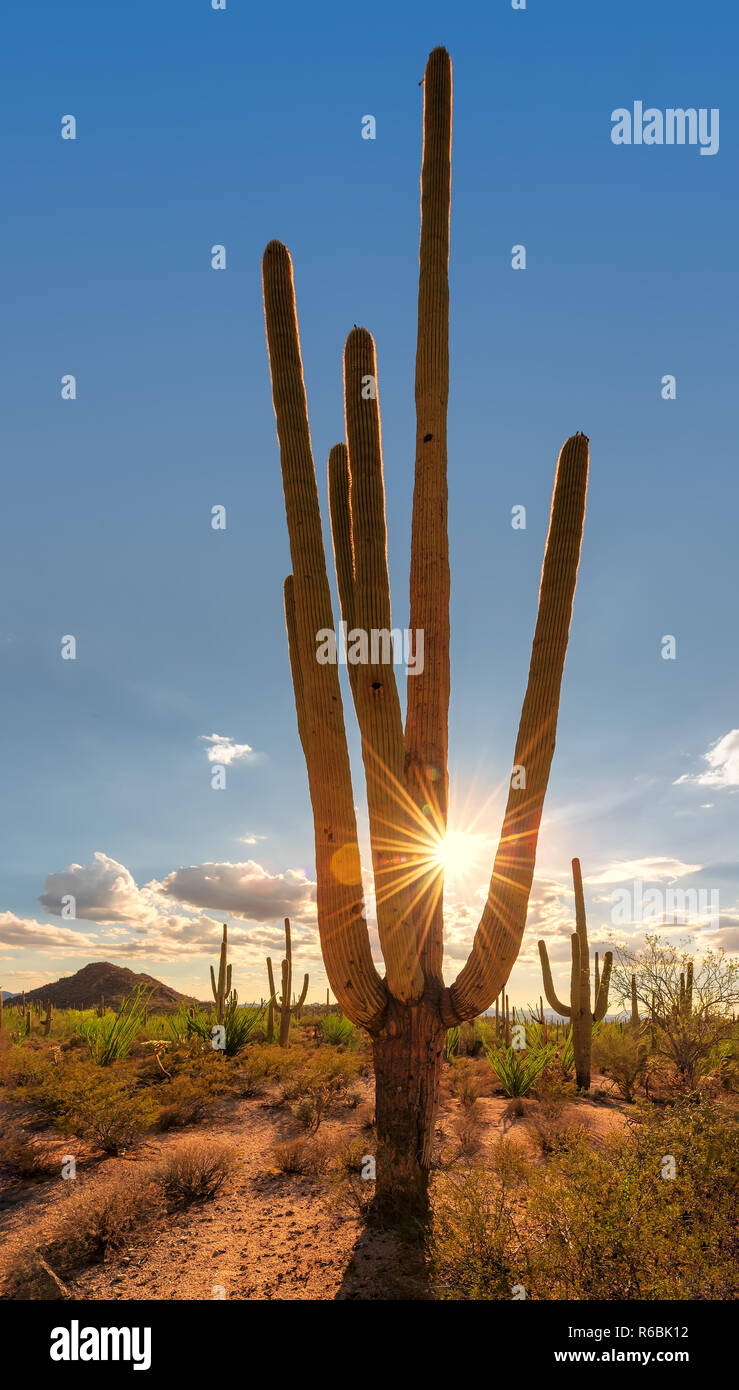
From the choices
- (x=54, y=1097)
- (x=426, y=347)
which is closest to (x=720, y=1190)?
(x=54, y=1097)

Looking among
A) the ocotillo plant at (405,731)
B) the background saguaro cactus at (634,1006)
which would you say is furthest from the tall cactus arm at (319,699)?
the background saguaro cactus at (634,1006)

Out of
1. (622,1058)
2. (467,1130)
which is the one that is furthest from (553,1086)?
(622,1058)

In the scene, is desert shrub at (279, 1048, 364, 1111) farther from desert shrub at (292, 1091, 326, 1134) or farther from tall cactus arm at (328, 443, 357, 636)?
tall cactus arm at (328, 443, 357, 636)

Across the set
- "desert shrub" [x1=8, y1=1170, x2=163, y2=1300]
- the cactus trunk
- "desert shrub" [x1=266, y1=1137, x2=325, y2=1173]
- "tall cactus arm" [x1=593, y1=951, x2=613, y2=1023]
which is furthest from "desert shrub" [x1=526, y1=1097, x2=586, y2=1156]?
"desert shrub" [x1=8, y1=1170, x2=163, y2=1300]

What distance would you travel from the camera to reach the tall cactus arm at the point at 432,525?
7.09 m

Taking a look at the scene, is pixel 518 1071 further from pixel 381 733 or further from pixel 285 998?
pixel 381 733

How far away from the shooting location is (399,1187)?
6438 mm

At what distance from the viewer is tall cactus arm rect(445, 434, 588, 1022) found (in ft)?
21.6

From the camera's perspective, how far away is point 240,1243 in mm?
6582

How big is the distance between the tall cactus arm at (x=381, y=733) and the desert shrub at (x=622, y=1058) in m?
9.69

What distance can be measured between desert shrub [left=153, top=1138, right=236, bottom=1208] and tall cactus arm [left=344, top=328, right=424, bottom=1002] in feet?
11.3

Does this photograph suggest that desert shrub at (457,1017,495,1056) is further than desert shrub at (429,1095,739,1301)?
Yes

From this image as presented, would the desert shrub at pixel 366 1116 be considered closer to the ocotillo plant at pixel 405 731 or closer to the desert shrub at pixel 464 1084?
the desert shrub at pixel 464 1084

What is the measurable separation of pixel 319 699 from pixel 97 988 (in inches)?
1858
